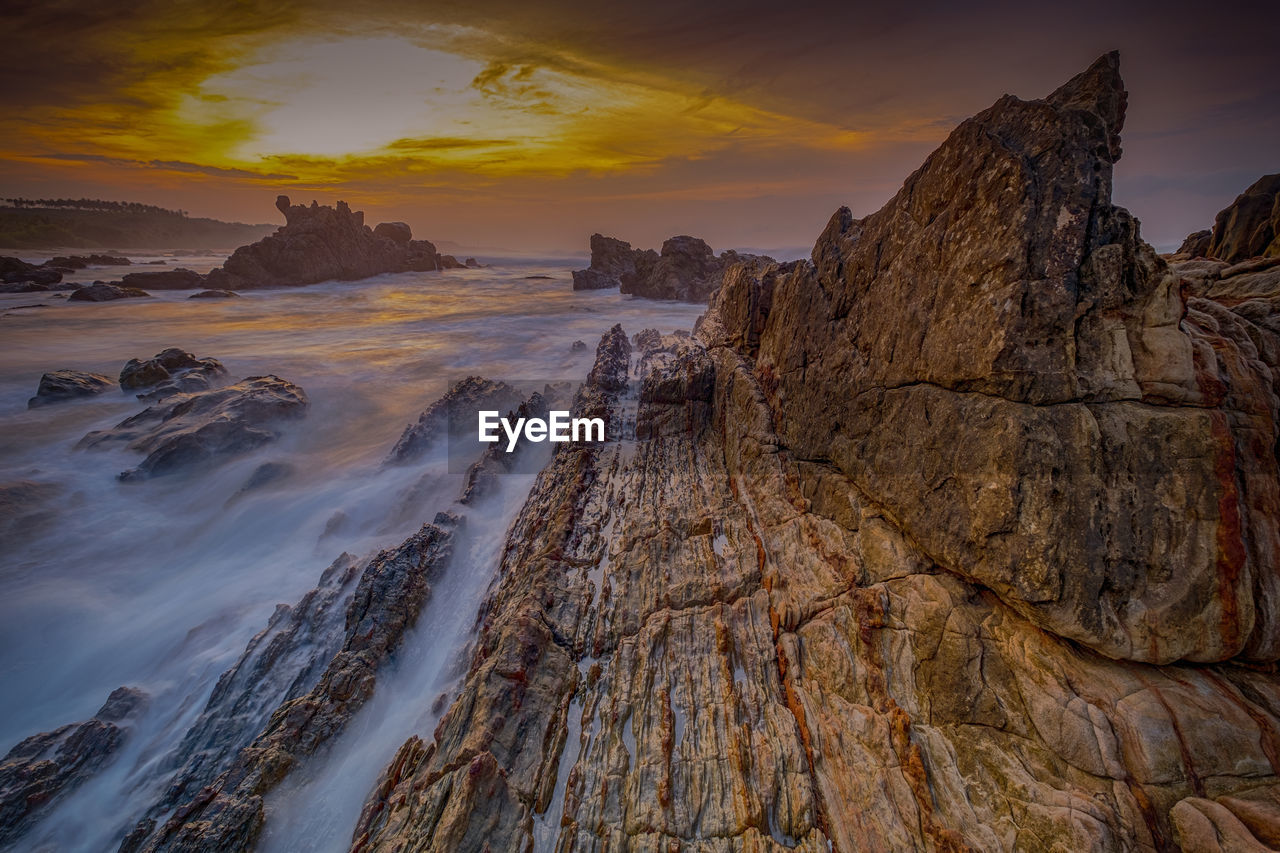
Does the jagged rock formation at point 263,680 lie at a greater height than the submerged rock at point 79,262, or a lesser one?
lesser

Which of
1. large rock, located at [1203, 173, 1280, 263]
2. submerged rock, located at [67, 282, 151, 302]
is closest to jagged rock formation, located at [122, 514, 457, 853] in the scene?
large rock, located at [1203, 173, 1280, 263]

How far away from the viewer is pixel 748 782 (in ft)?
23.4

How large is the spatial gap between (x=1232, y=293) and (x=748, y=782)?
438 inches

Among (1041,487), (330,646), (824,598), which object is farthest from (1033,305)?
(330,646)

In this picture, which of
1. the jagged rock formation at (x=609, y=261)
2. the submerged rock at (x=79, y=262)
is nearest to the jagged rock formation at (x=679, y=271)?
the jagged rock formation at (x=609, y=261)

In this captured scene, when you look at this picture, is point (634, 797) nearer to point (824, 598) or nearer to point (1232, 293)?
point (824, 598)

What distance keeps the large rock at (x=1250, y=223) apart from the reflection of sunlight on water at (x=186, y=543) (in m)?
22.8

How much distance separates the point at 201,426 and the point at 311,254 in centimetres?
6735

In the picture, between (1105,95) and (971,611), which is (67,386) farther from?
(1105,95)

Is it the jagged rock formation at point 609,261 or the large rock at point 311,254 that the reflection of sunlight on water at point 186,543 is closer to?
the large rock at point 311,254

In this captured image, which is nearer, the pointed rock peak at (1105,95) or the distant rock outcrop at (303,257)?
the pointed rock peak at (1105,95)

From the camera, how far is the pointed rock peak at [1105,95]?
23.4 ft

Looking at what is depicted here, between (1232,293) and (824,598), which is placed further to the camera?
(824,598)

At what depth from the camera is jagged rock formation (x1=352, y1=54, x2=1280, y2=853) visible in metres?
5.67
